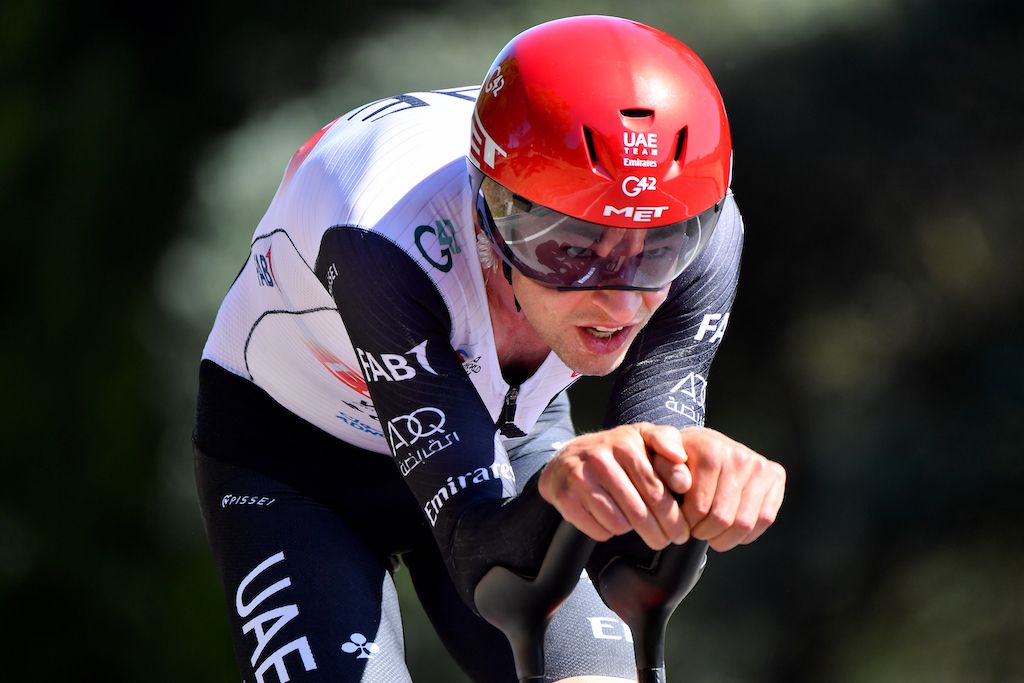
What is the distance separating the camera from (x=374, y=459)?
240 centimetres

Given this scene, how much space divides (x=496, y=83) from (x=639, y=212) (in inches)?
13.2

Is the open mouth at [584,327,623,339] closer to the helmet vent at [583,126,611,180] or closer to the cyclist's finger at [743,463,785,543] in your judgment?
the helmet vent at [583,126,611,180]

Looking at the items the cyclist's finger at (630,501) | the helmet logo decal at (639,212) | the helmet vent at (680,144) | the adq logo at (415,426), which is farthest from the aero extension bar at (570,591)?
the helmet vent at (680,144)

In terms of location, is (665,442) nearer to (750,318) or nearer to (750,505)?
(750,505)

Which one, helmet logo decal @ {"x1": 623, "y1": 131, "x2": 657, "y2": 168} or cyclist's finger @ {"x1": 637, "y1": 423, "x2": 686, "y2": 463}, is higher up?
helmet logo decal @ {"x1": 623, "y1": 131, "x2": 657, "y2": 168}

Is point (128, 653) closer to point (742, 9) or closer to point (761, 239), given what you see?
point (761, 239)

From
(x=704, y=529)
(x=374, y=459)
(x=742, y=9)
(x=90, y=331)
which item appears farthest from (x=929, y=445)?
(x=704, y=529)

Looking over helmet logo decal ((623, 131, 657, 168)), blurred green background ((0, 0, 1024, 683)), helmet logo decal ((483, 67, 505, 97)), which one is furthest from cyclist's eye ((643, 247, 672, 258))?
blurred green background ((0, 0, 1024, 683))

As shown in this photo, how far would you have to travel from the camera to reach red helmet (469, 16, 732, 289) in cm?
176

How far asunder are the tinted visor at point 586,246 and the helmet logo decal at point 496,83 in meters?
0.14

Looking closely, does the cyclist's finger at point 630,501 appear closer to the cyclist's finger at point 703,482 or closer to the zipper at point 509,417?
the cyclist's finger at point 703,482

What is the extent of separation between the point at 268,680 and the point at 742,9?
3.84m

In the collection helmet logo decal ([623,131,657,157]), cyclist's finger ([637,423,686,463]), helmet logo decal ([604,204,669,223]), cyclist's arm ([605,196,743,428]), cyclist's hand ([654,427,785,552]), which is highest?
helmet logo decal ([623,131,657,157])

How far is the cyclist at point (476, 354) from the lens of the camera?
62.9 inches
